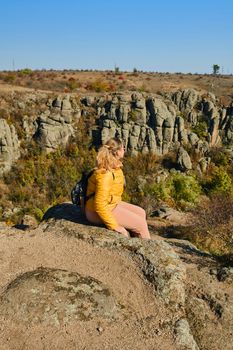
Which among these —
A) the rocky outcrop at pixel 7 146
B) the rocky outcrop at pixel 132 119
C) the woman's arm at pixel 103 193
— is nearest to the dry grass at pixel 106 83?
the rocky outcrop at pixel 132 119

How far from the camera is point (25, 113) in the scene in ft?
121

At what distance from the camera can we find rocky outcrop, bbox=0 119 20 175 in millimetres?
34188

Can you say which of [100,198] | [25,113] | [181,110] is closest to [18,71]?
[25,113]

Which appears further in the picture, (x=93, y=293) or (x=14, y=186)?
(x=14, y=186)

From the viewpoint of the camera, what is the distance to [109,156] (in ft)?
23.0

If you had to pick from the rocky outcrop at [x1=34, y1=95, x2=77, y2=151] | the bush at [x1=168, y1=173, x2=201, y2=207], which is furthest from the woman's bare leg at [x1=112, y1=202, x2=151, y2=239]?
the rocky outcrop at [x1=34, y1=95, x2=77, y2=151]

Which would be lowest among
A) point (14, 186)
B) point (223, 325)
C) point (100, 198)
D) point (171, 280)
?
point (14, 186)

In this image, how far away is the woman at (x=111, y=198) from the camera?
22.9ft

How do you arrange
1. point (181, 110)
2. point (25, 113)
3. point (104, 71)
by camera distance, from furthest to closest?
point (104, 71) < point (181, 110) < point (25, 113)

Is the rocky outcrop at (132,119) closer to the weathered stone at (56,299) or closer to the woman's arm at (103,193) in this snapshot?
the woman's arm at (103,193)

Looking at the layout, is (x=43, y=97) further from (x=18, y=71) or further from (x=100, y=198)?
(x=100, y=198)

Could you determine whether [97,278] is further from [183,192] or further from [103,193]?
[183,192]

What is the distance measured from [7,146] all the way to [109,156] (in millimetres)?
29206

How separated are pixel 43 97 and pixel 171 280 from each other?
3437 cm
